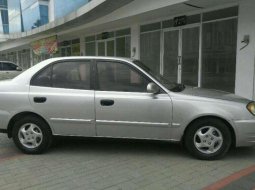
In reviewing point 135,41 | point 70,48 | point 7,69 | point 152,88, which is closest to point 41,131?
point 152,88

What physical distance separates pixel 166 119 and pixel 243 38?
16.6 ft

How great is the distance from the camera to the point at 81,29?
17062 millimetres

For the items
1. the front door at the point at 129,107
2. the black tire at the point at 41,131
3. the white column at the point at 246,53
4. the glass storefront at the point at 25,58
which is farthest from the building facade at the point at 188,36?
the glass storefront at the point at 25,58

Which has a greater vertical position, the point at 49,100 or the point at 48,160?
the point at 49,100

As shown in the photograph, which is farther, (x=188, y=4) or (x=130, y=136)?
(x=188, y=4)

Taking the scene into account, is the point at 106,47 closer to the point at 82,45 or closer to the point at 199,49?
the point at 82,45

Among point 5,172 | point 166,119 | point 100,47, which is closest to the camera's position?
point 5,172

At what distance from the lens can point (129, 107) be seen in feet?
15.9

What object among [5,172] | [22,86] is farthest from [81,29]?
[5,172]

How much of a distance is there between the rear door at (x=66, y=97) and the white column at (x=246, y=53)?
5237mm

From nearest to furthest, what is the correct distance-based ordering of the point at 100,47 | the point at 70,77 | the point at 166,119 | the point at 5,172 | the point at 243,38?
1. the point at 5,172
2. the point at 166,119
3. the point at 70,77
4. the point at 243,38
5. the point at 100,47

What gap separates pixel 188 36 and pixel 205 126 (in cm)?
653

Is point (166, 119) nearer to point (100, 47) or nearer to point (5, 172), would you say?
point (5, 172)

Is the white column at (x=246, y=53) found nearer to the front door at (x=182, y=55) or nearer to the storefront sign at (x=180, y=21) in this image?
the front door at (x=182, y=55)
